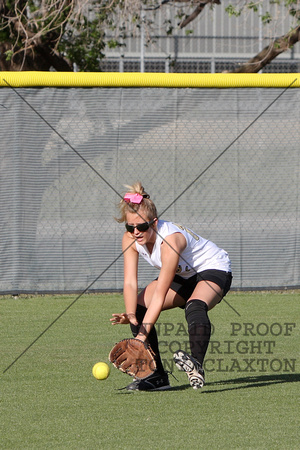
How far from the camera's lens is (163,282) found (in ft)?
14.1

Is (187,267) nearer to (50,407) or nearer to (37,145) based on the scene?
(50,407)

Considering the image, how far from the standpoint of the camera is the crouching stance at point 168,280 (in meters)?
4.30

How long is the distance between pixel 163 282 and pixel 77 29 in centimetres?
829

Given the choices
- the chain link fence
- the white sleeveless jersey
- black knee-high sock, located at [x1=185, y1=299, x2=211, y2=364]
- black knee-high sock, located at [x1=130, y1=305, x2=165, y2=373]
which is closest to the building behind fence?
the chain link fence

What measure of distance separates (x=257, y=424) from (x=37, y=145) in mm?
4565

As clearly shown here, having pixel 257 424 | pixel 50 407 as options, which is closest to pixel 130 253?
pixel 50 407

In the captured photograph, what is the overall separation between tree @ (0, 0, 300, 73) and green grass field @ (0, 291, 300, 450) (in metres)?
4.58

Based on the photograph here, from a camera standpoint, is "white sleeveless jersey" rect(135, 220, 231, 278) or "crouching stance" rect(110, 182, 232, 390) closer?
"crouching stance" rect(110, 182, 232, 390)

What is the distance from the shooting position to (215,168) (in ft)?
25.7

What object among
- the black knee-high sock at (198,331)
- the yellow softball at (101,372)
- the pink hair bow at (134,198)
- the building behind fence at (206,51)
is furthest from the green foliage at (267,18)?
the building behind fence at (206,51)

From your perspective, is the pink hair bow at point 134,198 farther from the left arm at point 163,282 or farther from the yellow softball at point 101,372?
the yellow softball at point 101,372

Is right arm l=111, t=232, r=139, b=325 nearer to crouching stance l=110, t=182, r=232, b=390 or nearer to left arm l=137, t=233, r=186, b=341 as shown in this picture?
crouching stance l=110, t=182, r=232, b=390

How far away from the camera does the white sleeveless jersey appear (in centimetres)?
448

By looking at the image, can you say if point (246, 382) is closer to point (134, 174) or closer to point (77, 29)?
point (134, 174)
